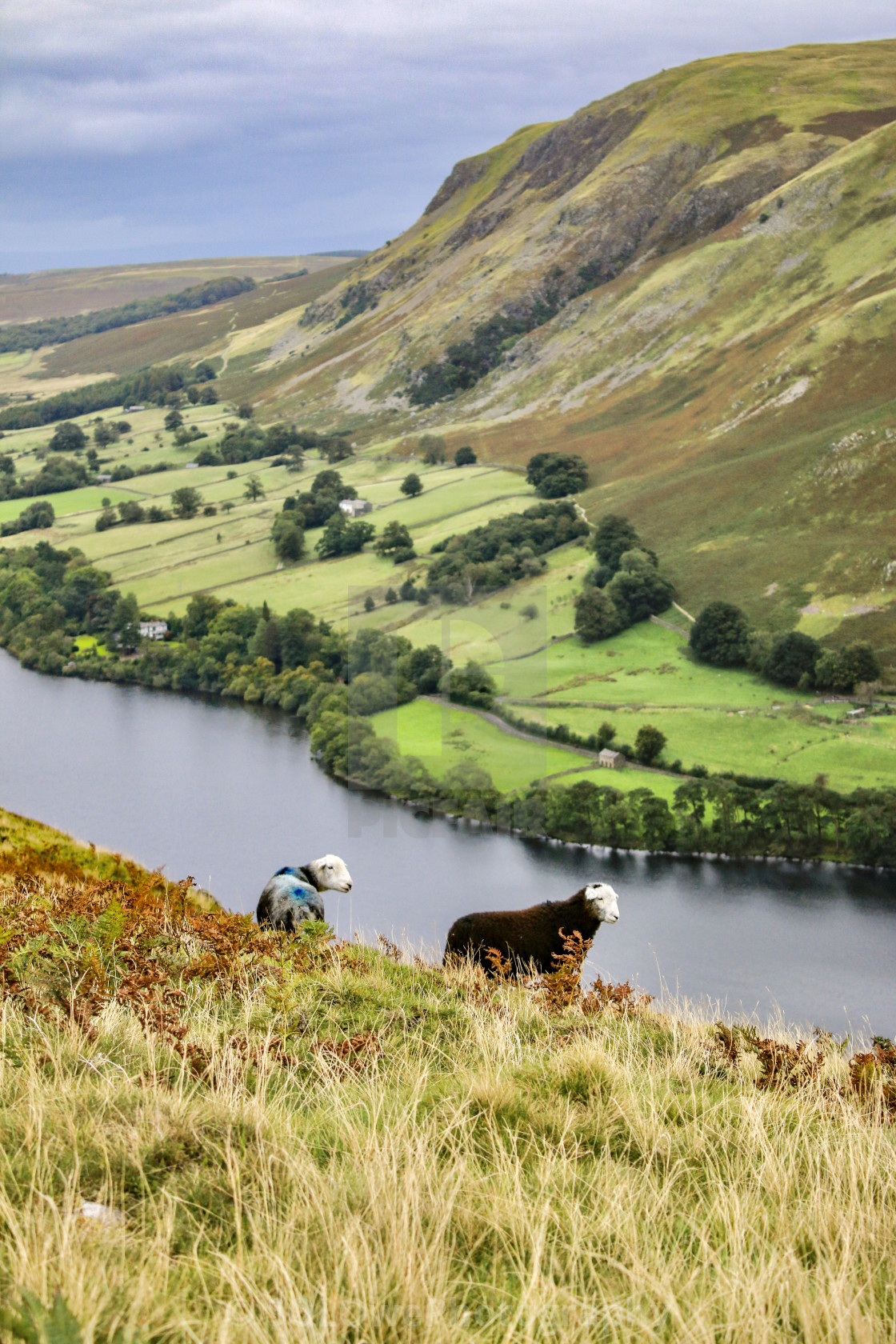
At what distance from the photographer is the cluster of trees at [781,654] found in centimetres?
5884

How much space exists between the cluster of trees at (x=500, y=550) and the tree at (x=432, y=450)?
30.8 meters

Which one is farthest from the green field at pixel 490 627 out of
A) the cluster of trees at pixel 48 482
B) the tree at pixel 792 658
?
the cluster of trees at pixel 48 482

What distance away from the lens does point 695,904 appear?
42562 millimetres

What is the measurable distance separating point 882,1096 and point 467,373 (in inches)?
5700

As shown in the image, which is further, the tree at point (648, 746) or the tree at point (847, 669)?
the tree at point (847, 669)

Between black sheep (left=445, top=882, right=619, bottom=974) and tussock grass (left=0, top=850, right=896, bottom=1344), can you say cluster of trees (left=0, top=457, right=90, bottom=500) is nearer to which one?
black sheep (left=445, top=882, right=619, bottom=974)

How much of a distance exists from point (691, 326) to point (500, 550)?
51.7 metres

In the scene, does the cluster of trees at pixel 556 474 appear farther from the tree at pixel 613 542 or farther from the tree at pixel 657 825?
the tree at pixel 657 825

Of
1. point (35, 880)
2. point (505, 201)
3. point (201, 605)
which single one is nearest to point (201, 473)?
point (201, 605)

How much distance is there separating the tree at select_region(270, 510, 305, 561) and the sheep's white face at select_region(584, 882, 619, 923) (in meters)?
84.1

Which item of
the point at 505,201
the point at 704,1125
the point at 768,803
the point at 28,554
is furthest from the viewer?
the point at 505,201

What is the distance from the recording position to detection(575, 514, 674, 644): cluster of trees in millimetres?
68875

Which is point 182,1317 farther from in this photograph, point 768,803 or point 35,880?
point 768,803

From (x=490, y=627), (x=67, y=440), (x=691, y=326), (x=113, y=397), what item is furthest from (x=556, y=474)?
(x=113, y=397)
